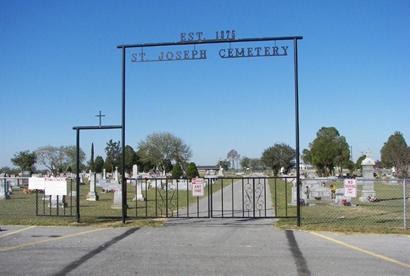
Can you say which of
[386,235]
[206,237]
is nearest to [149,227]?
[206,237]

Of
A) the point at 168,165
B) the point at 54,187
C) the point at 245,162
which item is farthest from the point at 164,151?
the point at 54,187

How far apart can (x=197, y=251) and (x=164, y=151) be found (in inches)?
3485

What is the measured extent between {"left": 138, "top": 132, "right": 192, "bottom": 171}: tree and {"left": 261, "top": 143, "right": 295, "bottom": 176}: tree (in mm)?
21363

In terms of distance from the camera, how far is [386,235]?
12562 mm

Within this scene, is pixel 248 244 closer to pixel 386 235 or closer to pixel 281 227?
pixel 281 227

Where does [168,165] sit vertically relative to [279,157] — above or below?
below

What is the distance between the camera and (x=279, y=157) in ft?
360

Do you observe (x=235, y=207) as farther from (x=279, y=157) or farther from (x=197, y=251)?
(x=279, y=157)

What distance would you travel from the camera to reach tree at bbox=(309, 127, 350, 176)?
89.3m

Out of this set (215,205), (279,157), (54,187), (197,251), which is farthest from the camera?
(279,157)

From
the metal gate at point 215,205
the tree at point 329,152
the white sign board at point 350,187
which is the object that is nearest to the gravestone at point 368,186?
the metal gate at point 215,205

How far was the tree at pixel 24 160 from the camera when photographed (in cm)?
9325

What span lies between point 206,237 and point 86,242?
9.40ft

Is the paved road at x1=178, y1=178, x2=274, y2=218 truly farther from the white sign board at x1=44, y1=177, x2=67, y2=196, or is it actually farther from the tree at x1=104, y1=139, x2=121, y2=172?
the tree at x1=104, y1=139, x2=121, y2=172
